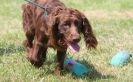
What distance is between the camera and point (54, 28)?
7.08 metres

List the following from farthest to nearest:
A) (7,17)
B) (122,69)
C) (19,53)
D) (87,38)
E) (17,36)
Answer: (7,17), (17,36), (19,53), (122,69), (87,38)

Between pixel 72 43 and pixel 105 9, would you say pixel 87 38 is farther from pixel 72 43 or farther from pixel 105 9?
pixel 105 9

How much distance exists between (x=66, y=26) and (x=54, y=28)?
0.20m

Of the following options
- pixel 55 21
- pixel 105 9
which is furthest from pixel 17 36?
pixel 105 9

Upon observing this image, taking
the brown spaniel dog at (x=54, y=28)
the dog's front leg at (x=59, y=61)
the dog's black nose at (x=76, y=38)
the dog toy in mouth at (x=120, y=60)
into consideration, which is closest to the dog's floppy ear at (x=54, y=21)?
the brown spaniel dog at (x=54, y=28)

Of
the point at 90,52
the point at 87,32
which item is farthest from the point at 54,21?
the point at 90,52

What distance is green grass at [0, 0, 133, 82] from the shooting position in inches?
308

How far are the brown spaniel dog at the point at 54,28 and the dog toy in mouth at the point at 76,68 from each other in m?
0.23

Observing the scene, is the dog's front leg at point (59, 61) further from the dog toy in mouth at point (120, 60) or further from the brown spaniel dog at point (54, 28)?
the dog toy in mouth at point (120, 60)

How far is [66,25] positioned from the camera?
22.9 feet

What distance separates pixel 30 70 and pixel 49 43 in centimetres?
99

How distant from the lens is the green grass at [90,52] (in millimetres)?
7812

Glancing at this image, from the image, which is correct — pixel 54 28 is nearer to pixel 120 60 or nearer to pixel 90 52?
pixel 120 60

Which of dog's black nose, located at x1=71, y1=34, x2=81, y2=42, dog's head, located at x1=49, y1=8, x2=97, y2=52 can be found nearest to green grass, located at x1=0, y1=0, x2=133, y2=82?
dog's head, located at x1=49, y1=8, x2=97, y2=52
